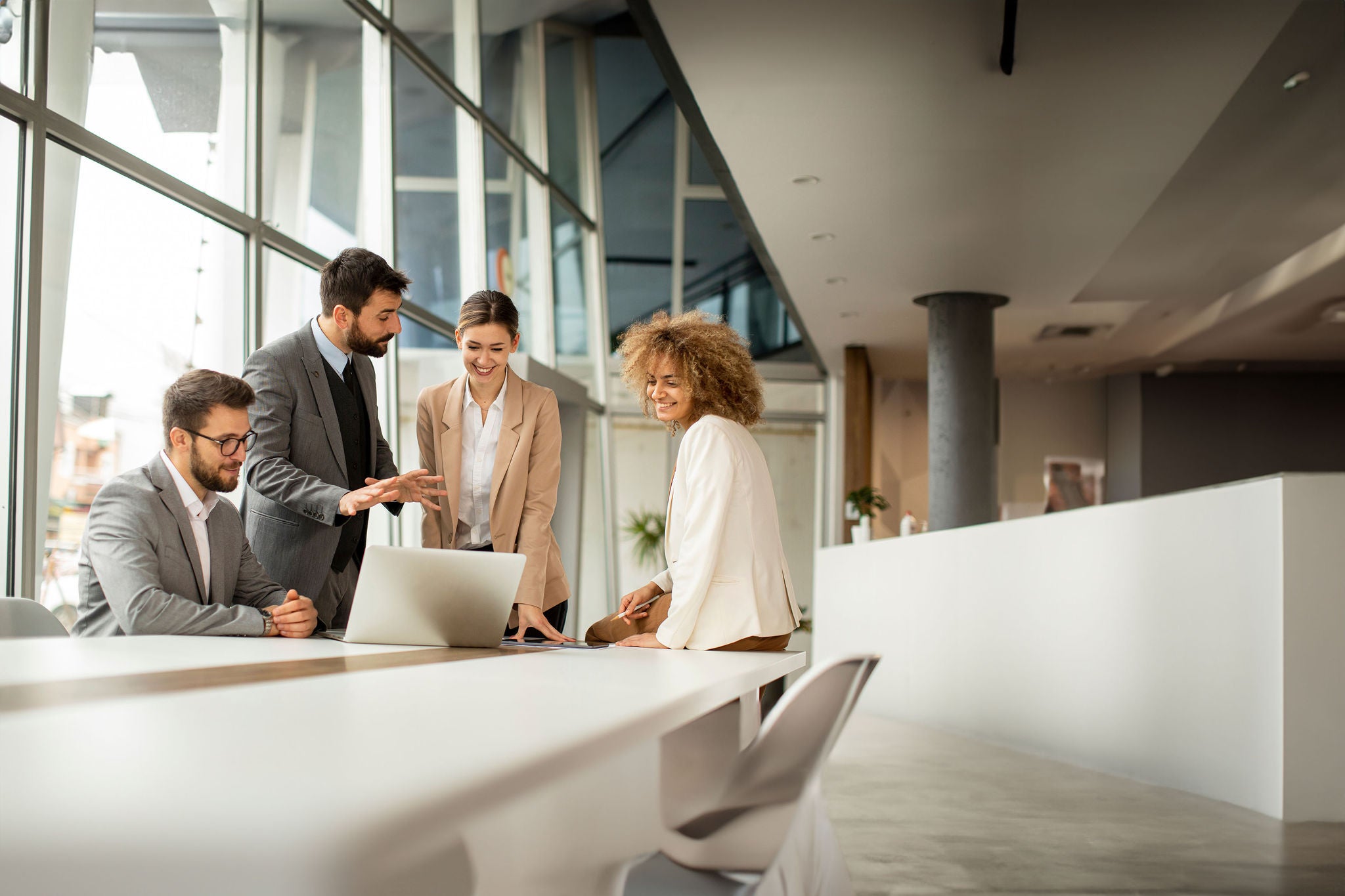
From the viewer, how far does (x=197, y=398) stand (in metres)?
2.35

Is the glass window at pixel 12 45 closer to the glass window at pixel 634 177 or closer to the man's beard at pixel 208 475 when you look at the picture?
the man's beard at pixel 208 475

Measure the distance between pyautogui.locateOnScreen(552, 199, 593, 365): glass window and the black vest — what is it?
23.2 feet

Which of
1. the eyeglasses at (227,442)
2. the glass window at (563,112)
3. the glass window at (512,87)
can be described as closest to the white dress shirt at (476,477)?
the eyeglasses at (227,442)

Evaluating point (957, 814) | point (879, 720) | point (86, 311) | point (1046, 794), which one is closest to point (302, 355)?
point (86, 311)

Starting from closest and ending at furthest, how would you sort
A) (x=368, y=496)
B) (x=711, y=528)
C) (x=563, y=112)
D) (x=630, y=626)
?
(x=711, y=528) → (x=368, y=496) → (x=630, y=626) → (x=563, y=112)

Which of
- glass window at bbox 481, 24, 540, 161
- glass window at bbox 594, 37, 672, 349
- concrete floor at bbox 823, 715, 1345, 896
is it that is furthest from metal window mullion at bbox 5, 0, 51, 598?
glass window at bbox 594, 37, 672, 349

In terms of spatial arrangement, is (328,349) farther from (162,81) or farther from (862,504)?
(862,504)

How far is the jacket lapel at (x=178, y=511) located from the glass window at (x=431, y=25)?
5.13 m

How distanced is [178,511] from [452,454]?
2.33 ft

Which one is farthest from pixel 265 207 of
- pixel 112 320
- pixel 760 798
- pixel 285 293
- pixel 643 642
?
pixel 760 798

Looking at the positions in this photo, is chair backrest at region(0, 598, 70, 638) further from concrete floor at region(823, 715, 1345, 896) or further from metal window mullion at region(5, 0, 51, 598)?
concrete floor at region(823, 715, 1345, 896)

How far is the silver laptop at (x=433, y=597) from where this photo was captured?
5.99ft

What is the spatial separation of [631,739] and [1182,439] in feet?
47.1

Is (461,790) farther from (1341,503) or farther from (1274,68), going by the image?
(1274,68)
